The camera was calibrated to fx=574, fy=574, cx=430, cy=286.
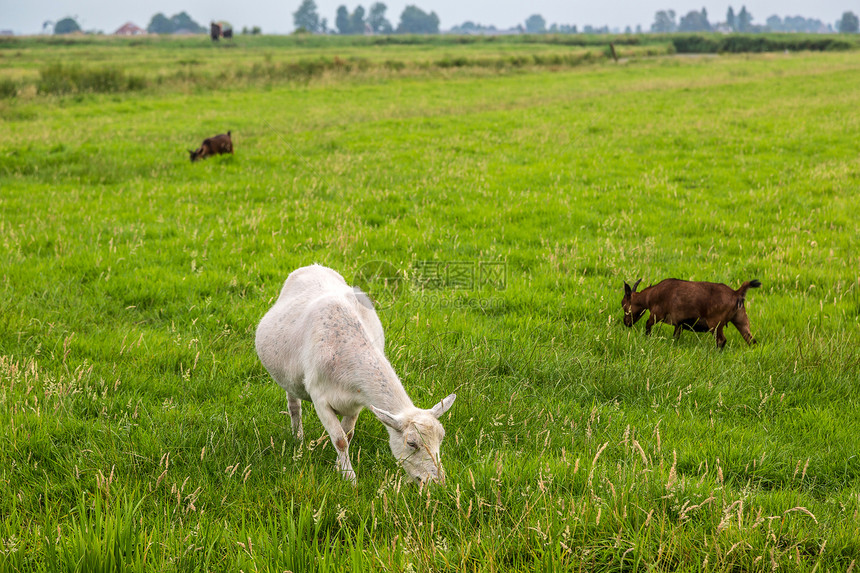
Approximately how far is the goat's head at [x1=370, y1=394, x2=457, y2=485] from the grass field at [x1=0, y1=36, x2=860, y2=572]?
14 centimetres

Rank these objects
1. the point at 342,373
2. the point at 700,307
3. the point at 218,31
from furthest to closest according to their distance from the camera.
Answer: the point at 218,31
the point at 700,307
the point at 342,373

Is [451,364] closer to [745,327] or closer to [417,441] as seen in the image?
[417,441]

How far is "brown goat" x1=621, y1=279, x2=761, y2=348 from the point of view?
241 inches

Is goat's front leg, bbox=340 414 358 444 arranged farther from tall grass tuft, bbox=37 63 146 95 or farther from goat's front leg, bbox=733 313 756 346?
tall grass tuft, bbox=37 63 146 95

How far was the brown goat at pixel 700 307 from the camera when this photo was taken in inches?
241

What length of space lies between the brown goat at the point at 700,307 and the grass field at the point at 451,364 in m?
0.23

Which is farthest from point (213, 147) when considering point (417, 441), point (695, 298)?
point (417, 441)

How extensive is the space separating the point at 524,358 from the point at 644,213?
6.89m

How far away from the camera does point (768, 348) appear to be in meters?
5.92

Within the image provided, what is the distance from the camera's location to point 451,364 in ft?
18.1

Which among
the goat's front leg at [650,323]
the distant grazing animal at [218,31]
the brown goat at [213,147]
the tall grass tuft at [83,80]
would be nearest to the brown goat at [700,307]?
the goat's front leg at [650,323]

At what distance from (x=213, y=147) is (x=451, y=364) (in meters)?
14.7

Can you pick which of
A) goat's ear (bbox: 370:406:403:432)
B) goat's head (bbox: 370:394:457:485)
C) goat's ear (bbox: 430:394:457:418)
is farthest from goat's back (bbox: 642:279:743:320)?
goat's ear (bbox: 370:406:403:432)

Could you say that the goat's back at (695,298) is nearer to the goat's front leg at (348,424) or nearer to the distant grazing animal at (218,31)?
the goat's front leg at (348,424)
